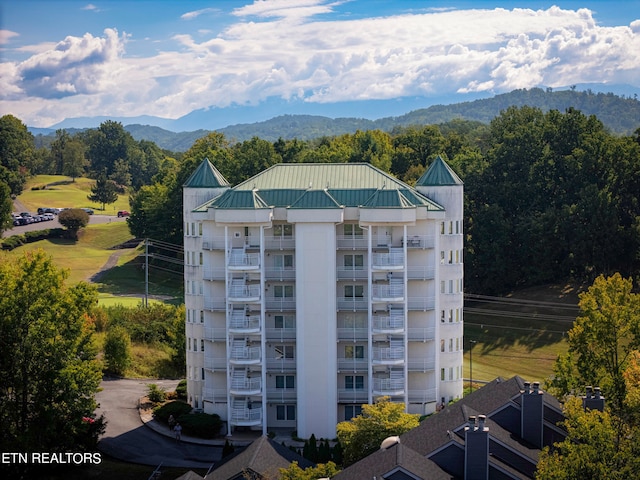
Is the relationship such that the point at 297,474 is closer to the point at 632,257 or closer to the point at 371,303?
the point at 371,303

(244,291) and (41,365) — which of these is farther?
(244,291)

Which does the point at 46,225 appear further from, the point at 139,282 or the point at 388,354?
the point at 388,354

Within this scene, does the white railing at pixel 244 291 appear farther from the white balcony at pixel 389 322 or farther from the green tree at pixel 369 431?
the green tree at pixel 369 431

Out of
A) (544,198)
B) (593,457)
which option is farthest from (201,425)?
(544,198)

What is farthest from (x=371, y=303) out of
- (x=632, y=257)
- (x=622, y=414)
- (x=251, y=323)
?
(x=632, y=257)

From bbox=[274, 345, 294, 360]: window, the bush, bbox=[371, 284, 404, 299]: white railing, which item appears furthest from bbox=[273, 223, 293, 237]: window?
the bush

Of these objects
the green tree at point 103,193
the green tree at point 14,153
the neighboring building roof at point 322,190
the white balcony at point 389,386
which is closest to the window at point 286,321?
the white balcony at point 389,386

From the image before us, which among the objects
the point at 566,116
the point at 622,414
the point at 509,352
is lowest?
the point at 509,352
